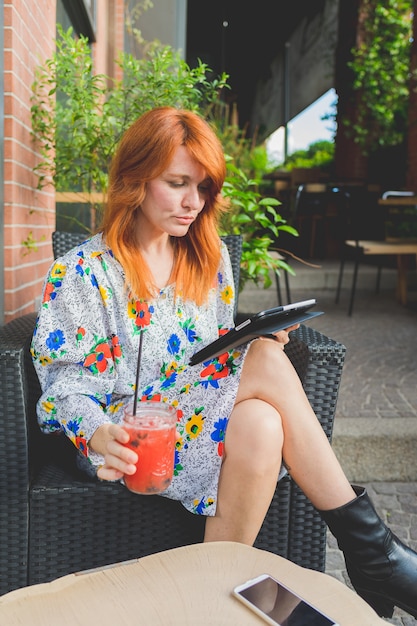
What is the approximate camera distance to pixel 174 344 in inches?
70.9

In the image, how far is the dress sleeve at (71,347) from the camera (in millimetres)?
1580

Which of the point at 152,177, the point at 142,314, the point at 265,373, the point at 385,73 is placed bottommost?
the point at 265,373

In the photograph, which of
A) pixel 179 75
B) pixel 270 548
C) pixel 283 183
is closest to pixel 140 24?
pixel 179 75

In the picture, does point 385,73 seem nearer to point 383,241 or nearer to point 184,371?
point 383,241

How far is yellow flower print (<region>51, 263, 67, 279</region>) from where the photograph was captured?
1685 mm

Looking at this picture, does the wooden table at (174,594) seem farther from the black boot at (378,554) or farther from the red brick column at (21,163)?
the red brick column at (21,163)

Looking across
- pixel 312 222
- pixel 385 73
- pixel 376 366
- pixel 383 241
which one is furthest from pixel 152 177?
Result: pixel 385 73

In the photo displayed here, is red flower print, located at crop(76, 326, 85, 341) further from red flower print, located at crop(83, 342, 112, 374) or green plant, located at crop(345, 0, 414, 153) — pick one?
green plant, located at crop(345, 0, 414, 153)

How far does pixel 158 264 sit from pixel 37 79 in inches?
54.1

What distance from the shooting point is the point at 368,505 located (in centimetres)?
153

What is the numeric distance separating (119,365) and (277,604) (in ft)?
2.81

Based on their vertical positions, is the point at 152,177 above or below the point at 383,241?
above

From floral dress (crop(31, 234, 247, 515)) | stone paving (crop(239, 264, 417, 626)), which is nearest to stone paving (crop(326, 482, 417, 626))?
stone paving (crop(239, 264, 417, 626))

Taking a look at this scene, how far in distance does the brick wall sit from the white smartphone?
1651 millimetres
